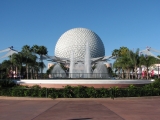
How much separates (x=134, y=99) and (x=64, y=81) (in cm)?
742

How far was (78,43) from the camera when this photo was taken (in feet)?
218

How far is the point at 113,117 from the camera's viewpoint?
1136 centimetres

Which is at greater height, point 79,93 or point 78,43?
point 78,43

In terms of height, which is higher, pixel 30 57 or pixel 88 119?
pixel 30 57

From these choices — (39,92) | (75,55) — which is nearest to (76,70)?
(39,92)

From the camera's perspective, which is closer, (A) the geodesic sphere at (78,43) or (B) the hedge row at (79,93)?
(B) the hedge row at (79,93)

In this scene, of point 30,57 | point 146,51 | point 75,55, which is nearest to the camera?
point 30,57

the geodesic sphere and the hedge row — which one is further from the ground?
the geodesic sphere

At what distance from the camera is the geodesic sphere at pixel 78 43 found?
66344mm

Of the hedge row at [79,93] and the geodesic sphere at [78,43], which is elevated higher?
the geodesic sphere at [78,43]

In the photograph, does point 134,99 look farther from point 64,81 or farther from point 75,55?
point 75,55

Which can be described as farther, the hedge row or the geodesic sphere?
the geodesic sphere

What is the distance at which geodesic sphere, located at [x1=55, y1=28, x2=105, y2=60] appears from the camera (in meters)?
66.3

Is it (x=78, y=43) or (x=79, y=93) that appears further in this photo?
(x=78, y=43)
